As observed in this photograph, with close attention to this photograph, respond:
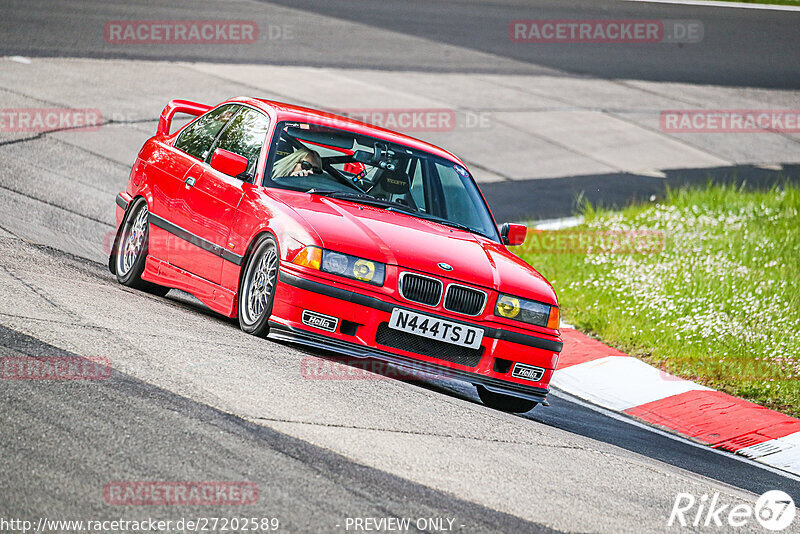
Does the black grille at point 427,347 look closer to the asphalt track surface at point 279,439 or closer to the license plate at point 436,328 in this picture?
the license plate at point 436,328

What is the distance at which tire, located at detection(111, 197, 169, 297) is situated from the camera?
27.1ft

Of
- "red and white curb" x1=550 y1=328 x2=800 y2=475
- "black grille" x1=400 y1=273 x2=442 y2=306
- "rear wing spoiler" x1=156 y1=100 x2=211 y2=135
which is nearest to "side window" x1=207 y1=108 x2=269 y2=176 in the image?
"rear wing spoiler" x1=156 y1=100 x2=211 y2=135

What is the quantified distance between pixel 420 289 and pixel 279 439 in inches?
75.8

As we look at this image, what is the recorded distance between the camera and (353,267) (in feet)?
21.2

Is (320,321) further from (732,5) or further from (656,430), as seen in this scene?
(732,5)

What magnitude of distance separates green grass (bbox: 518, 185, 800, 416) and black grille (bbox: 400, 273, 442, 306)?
3.19 m

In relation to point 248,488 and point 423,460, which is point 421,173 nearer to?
point 423,460

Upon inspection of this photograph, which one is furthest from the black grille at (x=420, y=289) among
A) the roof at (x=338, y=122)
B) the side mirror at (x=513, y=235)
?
the roof at (x=338, y=122)

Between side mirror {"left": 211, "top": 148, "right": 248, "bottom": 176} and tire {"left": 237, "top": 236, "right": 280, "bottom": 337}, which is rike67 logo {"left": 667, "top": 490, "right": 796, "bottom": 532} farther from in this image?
side mirror {"left": 211, "top": 148, "right": 248, "bottom": 176}

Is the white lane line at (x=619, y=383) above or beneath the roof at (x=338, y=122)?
beneath

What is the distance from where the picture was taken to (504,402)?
7246 millimetres

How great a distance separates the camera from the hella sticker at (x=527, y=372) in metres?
6.80

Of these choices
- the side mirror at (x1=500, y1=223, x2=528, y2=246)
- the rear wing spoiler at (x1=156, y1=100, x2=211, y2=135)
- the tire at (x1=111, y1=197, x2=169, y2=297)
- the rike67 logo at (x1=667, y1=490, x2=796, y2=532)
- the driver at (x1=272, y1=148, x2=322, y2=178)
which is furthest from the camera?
the rear wing spoiler at (x1=156, y1=100, x2=211, y2=135)

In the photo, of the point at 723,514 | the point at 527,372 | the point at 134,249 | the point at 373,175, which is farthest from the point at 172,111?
the point at 723,514
